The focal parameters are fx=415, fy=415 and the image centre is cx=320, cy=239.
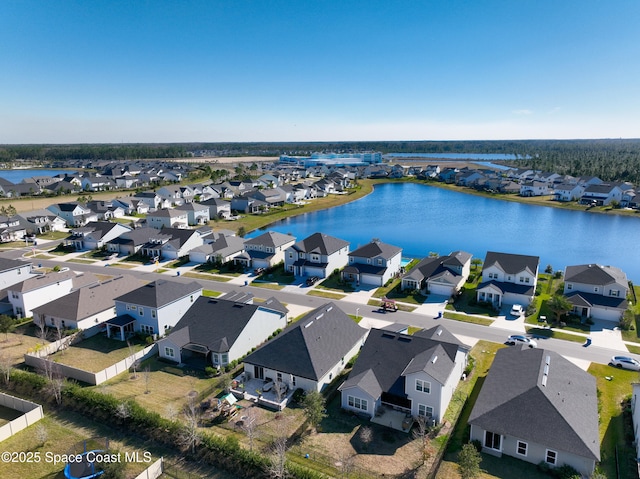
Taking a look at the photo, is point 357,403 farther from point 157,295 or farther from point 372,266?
point 372,266

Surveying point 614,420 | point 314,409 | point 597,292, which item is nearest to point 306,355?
point 314,409

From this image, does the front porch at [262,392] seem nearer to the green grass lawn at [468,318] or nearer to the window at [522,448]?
the window at [522,448]

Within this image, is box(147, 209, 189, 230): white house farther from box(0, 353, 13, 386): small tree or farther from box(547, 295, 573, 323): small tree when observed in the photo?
box(547, 295, 573, 323): small tree

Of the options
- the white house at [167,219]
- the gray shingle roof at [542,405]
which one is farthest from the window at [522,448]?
the white house at [167,219]

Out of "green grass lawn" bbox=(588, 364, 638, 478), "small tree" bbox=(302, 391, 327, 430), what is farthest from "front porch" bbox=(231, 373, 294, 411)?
"green grass lawn" bbox=(588, 364, 638, 478)

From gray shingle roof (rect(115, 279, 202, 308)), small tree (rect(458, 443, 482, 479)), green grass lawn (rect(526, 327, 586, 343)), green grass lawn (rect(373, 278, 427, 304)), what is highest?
gray shingle roof (rect(115, 279, 202, 308))

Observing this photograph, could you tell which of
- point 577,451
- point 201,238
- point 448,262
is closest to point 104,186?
point 201,238

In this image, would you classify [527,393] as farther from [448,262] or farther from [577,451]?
[448,262]
